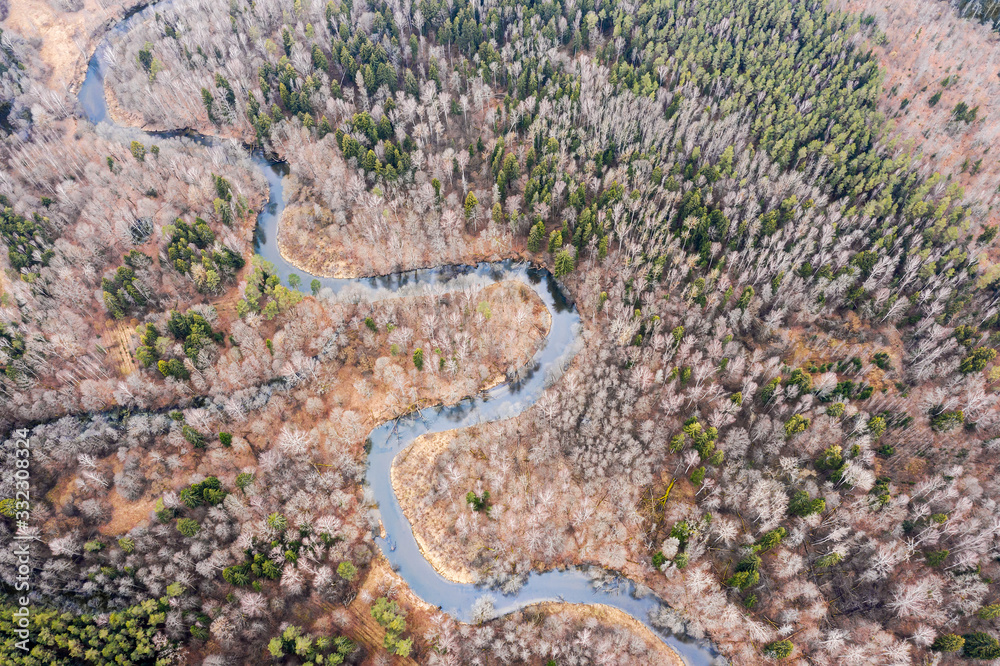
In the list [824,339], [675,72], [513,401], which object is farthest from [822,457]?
[675,72]

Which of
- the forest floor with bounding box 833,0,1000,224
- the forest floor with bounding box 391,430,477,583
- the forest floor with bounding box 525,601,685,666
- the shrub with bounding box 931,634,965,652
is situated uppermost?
the forest floor with bounding box 833,0,1000,224

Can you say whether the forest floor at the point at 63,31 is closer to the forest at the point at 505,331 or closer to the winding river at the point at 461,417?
the forest at the point at 505,331

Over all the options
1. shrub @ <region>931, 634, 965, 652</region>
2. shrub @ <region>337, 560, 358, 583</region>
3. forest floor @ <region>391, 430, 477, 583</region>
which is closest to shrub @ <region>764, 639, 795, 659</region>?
shrub @ <region>931, 634, 965, 652</region>

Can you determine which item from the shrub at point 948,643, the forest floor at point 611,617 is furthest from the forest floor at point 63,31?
the shrub at point 948,643

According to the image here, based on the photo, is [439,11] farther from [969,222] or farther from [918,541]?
[918,541]

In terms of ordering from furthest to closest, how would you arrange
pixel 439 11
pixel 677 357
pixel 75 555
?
pixel 439 11, pixel 677 357, pixel 75 555

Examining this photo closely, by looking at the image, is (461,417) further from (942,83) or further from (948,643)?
(942,83)

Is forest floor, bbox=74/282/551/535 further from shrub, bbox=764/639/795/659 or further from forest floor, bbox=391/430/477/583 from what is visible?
shrub, bbox=764/639/795/659
